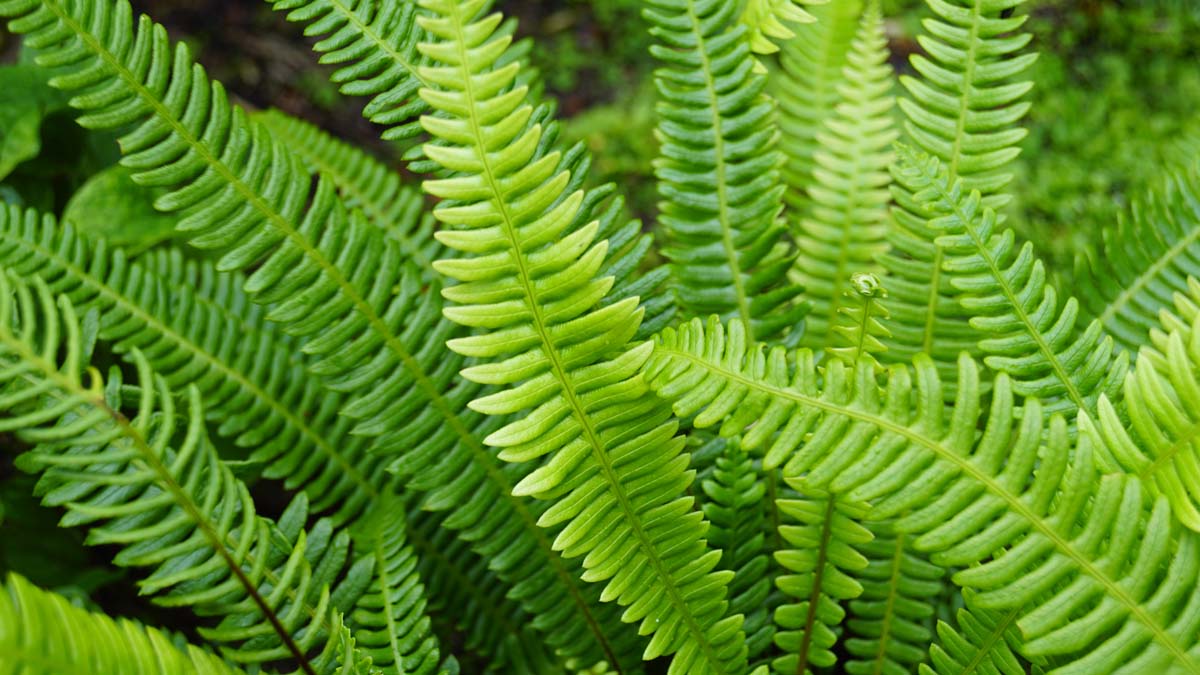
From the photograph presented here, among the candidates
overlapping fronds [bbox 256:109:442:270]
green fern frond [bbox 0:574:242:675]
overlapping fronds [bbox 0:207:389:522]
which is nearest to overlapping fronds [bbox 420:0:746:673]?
green fern frond [bbox 0:574:242:675]

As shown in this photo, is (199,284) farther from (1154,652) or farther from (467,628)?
(1154,652)

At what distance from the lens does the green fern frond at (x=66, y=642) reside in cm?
69

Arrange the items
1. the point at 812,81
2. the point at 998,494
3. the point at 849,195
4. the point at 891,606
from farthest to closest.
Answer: the point at 812,81 < the point at 849,195 < the point at 891,606 < the point at 998,494

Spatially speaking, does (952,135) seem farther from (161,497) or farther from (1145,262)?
(161,497)

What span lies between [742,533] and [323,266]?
0.65 m

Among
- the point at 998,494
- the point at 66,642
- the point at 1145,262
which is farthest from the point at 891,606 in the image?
the point at 66,642

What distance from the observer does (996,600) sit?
847mm

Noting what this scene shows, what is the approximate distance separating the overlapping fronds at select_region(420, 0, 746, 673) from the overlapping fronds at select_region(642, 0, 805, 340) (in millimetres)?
366

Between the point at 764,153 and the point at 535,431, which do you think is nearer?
the point at 535,431

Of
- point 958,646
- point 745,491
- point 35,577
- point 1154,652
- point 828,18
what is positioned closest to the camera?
point 1154,652

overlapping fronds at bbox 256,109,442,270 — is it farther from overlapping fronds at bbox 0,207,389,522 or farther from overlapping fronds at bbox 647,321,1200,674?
overlapping fronds at bbox 647,321,1200,674

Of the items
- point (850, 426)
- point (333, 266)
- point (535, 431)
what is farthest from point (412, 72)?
point (850, 426)

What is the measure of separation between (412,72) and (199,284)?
78cm

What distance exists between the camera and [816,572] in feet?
3.56
